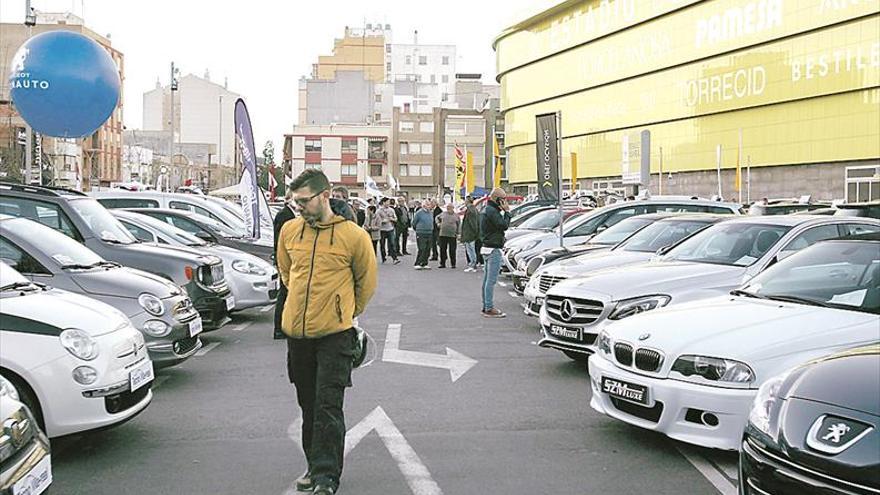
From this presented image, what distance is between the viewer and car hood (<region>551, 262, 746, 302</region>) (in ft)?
28.3

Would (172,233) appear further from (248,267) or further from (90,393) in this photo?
(90,393)

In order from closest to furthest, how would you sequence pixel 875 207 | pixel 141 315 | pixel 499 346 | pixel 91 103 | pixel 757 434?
pixel 757 434
pixel 141 315
pixel 499 346
pixel 875 207
pixel 91 103

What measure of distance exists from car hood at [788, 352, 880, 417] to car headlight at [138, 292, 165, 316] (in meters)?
5.59

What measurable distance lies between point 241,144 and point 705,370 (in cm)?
1200

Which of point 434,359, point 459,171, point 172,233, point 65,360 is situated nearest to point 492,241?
point 434,359

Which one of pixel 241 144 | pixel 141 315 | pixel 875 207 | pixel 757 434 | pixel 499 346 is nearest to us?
pixel 757 434

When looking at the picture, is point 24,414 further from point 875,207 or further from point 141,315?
point 875,207

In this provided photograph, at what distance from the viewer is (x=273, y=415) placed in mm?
7387

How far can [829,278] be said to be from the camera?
6.75 meters

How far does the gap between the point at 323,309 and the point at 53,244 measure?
385 cm

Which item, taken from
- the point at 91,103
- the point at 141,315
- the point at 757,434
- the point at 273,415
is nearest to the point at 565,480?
the point at 757,434

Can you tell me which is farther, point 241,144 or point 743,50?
point 743,50

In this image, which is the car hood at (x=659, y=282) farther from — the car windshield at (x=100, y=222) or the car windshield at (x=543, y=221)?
the car windshield at (x=543, y=221)

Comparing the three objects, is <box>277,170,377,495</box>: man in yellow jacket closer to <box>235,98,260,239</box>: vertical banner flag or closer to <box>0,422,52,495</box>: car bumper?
<box>0,422,52,495</box>: car bumper
